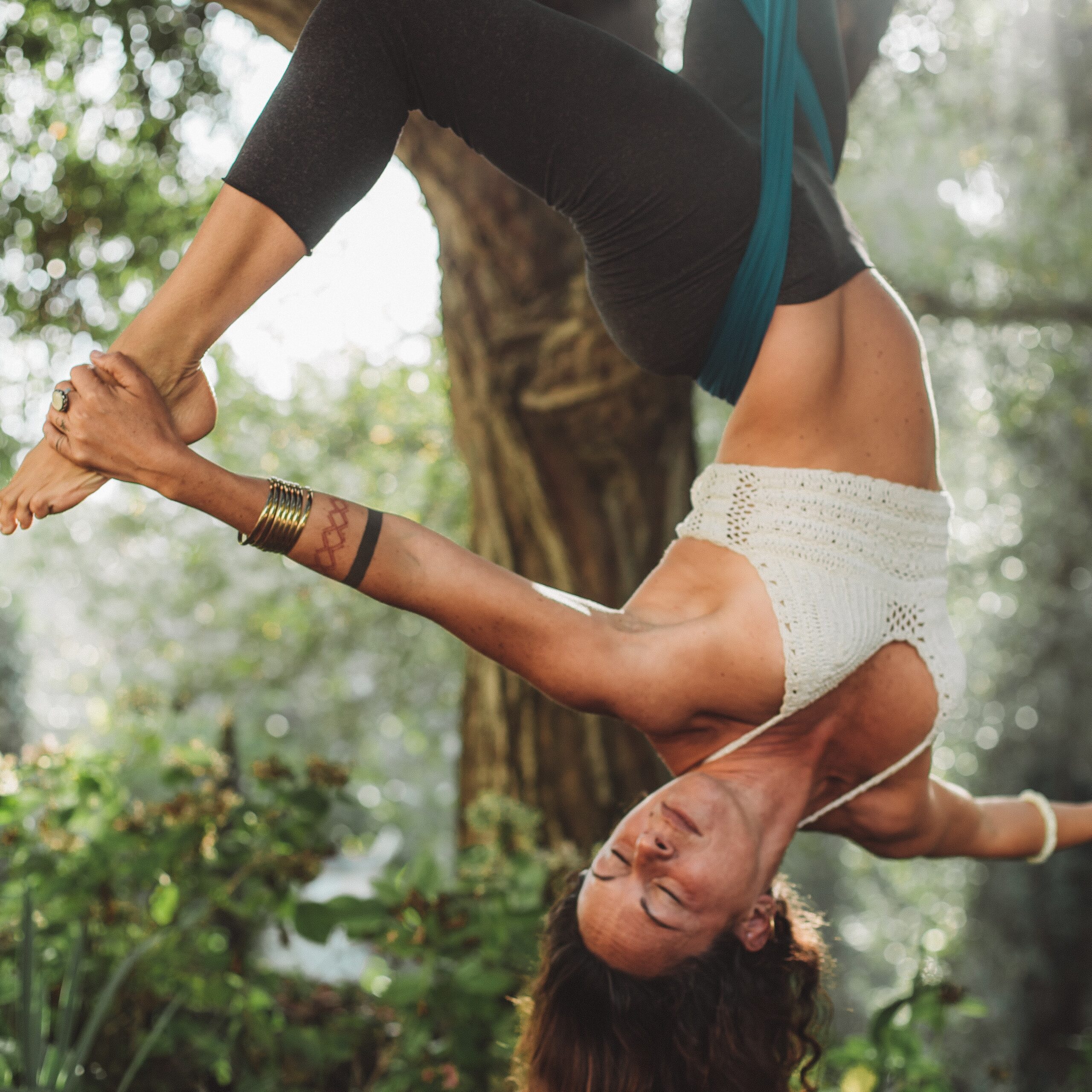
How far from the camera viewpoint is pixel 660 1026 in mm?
1968

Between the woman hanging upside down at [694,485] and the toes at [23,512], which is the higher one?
the woman hanging upside down at [694,485]

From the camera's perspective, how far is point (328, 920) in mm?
2346

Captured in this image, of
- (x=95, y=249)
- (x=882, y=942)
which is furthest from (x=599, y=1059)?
(x=882, y=942)

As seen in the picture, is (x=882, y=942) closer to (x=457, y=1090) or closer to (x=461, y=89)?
(x=457, y=1090)

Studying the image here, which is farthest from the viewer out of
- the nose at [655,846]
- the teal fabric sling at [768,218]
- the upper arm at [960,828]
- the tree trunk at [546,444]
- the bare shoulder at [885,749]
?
the tree trunk at [546,444]

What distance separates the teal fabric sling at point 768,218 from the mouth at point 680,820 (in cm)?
85

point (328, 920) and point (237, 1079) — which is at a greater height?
point (328, 920)

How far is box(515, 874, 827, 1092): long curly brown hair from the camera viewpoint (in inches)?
76.9

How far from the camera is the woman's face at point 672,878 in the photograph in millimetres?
1895

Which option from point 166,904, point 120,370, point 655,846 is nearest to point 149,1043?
point 166,904

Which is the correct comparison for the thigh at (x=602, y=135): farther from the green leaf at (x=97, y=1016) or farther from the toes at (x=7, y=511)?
the green leaf at (x=97, y=1016)

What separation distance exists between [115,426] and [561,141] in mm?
830

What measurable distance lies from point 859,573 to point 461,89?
3.67 ft

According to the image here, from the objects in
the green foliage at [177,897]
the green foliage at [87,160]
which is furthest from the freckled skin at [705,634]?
the green foliage at [87,160]
